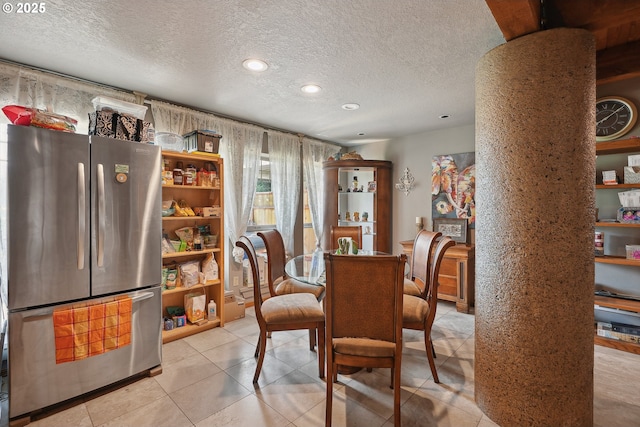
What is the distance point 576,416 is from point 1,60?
15.0ft

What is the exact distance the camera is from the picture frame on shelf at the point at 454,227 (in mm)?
3992

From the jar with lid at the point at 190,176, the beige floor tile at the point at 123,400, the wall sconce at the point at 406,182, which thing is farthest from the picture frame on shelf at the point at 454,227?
the beige floor tile at the point at 123,400

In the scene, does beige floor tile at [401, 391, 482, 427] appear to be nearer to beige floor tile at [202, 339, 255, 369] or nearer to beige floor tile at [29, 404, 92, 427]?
beige floor tile at [202, 339, 255, 369]

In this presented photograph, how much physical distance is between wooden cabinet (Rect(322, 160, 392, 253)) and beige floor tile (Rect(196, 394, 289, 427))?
2.84 m

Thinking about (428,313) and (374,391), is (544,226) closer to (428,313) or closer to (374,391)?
(428,313)

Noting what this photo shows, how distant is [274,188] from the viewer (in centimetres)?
413

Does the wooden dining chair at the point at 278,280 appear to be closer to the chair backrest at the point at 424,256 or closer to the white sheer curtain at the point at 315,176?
the chair backrest at the point at 424,256

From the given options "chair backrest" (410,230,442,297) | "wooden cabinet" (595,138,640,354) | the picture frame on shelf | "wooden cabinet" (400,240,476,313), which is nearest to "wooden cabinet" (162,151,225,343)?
"chair backrest" (410,230,442,297)

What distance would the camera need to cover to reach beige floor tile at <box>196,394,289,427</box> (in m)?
1.70

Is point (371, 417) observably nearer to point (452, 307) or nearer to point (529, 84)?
point (529, 84)

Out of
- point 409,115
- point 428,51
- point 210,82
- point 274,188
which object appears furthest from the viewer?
point 274,188

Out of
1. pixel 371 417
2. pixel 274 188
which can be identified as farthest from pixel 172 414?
pixel 274 188

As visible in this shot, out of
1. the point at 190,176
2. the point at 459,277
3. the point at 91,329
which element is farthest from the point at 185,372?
the point at 459,277

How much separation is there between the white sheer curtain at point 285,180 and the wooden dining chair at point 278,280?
4.14ft
